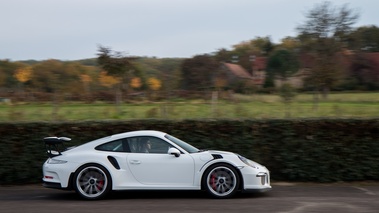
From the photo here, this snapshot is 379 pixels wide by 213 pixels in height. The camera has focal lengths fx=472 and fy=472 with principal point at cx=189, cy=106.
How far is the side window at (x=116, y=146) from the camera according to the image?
9164 millimetres

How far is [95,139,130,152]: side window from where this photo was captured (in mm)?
9164

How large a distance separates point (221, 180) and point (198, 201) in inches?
24.4

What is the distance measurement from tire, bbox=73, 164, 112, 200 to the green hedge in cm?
291

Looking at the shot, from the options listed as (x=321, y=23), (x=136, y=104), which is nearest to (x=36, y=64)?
(x=136, y=104)

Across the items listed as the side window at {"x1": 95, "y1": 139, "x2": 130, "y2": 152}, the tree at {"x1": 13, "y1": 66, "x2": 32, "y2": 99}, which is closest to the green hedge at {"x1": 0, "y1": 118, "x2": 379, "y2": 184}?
the side window at {"x1": 95, "y1": 139, "x2": 130, "y2": 152}

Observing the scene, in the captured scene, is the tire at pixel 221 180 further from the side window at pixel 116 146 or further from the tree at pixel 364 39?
the tree at pixel 364 39

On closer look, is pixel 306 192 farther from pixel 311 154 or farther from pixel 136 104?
pixel 136 104

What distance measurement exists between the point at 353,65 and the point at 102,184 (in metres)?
29.8

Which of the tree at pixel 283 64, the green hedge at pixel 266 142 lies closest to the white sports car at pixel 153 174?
the green hedge at pixel 266 142

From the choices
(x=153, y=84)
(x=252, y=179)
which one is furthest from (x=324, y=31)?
(x=252, y=179)

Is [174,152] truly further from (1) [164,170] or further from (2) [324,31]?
(2) [324,31]

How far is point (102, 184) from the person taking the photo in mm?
8938

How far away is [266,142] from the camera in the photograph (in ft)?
38.7

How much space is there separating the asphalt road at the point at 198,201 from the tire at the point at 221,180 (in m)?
0.17
